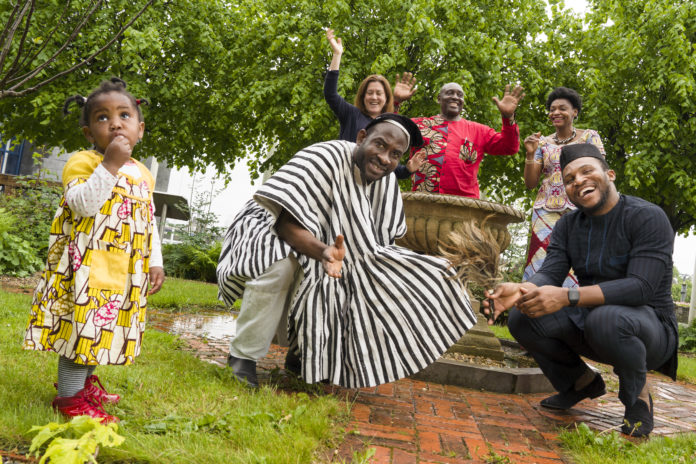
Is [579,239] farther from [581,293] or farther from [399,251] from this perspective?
[399,251]

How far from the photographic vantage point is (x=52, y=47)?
8.95 metres

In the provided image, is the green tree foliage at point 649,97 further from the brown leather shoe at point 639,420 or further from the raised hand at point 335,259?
the raised hand at point 335,259

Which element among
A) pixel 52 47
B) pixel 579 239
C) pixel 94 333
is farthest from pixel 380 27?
pixel 94 333

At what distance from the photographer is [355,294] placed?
2945 millimetres

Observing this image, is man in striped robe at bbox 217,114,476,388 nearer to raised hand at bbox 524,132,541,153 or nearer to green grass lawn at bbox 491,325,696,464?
green grass lawn at bbox 491,325,696,464

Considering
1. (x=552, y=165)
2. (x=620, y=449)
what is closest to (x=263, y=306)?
(x=620, y=449)

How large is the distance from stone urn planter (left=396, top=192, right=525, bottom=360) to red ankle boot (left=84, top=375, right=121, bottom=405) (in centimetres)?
257

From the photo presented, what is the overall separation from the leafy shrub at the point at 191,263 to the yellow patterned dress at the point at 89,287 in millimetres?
8754

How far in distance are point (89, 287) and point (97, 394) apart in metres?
0.56

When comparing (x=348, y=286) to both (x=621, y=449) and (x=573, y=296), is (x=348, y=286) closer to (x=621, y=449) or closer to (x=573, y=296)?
(x=573, y=296)

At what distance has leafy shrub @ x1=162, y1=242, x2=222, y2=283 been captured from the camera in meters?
11.1

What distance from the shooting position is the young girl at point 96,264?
6.97ft

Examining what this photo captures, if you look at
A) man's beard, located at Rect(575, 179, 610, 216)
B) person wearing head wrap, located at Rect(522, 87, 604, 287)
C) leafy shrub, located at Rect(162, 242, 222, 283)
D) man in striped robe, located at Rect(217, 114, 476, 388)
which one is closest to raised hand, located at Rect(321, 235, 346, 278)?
man in striped robe, located at Rect(217, 114, 476, 388)

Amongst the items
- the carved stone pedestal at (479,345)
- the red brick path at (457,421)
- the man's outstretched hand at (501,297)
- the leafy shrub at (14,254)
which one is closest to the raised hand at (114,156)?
the red brick path at (457,421)
